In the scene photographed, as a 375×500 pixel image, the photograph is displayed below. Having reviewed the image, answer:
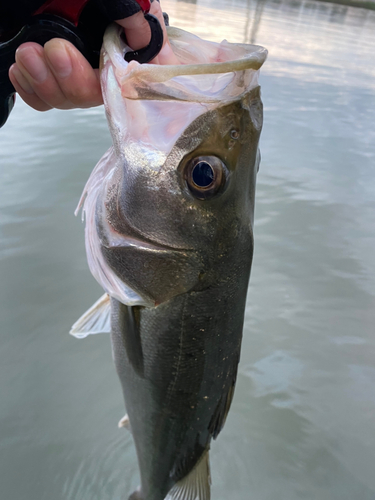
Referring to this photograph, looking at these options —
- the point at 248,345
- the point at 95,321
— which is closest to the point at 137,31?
the point at 95,321

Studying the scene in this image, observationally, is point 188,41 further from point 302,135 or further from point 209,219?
point 302,135

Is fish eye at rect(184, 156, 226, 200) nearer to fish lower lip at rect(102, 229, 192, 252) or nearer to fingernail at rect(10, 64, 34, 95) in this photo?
fish lower lip at rect(102, 229, 192, 252)

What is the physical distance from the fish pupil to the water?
6.44ft

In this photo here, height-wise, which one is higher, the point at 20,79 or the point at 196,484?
the point at 20,79

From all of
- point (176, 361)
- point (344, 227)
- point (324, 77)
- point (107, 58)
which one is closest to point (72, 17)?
point (107, 58)

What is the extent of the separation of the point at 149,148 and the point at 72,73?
0.32 meters

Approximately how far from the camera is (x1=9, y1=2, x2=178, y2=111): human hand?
1.04 m

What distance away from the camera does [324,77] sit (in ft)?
31.1

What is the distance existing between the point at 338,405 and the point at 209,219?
217 cm

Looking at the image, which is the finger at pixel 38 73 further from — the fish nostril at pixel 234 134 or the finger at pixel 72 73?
the fish nostril at pixel 234 134

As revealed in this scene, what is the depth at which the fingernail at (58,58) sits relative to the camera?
102cm

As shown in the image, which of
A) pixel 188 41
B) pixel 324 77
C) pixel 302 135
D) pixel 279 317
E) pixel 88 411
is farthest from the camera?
pixel 324 77

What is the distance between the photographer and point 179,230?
1.12 meters

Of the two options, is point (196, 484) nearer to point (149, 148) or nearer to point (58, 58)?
point (149, 148)
